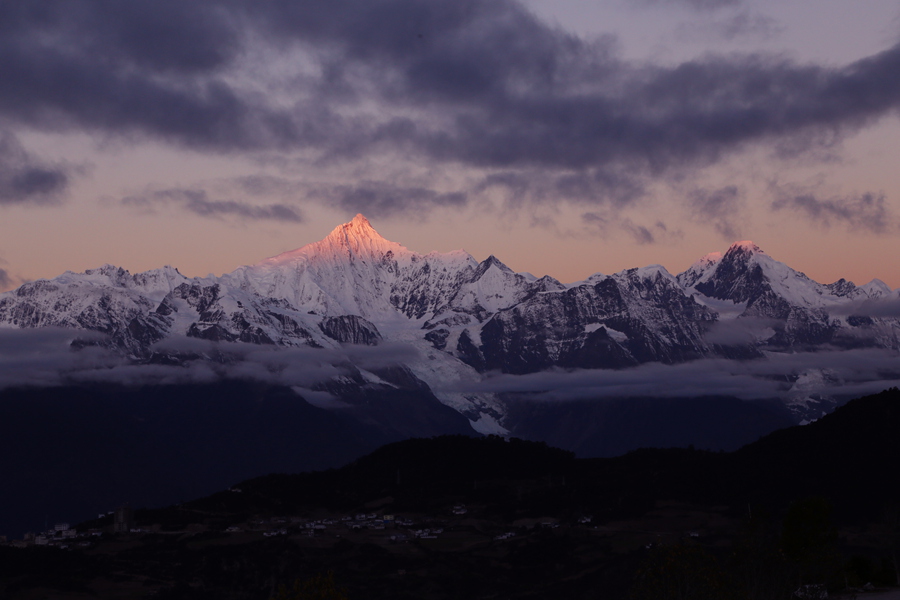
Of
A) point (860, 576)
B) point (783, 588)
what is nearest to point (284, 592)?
point (783, 588)

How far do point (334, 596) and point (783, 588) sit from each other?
5857 centimetres

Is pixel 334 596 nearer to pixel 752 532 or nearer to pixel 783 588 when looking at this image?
pixel 783 588

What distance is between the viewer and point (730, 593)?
457 ft

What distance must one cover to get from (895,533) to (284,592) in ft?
342

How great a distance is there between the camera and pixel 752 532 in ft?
612

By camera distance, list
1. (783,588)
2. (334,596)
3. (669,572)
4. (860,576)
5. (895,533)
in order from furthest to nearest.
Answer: (895,533) < (860,576) < (783,588) < (669,572) < (334,596)

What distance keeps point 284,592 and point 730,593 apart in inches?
1831

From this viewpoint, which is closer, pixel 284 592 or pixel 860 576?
pixel 284 592

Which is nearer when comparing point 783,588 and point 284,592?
point 284,592

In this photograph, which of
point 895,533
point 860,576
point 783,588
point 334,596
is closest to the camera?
point 334,596

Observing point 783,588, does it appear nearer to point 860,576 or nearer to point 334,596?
point 860,576

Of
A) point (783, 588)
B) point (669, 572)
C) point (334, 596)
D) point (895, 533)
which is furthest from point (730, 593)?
point (895, 533)

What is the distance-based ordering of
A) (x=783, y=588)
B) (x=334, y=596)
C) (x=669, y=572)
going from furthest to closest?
1. (x=783, y=588)
2. (x=669, y=572)
3. (x=334, y=596)

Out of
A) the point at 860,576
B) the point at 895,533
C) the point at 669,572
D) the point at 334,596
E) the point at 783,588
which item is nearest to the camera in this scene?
the point at 334,596
